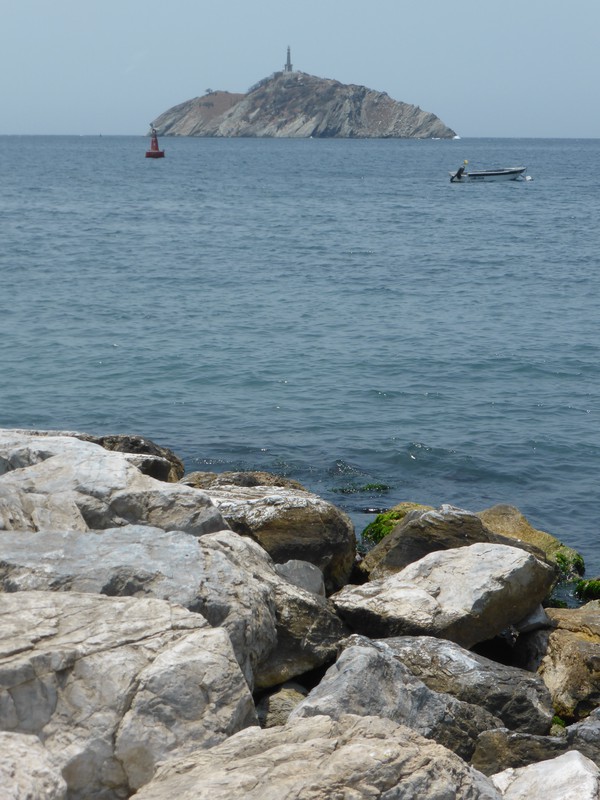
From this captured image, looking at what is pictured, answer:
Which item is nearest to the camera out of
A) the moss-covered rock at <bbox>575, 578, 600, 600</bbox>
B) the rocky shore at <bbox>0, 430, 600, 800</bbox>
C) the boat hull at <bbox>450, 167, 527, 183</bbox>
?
the rocky shore at <bbox>0, 430, 600, 800</bbox>

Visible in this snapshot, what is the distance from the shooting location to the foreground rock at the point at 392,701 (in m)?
6.65

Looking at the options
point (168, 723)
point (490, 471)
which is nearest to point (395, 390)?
point (490, 471)

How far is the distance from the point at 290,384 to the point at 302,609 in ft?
44.1

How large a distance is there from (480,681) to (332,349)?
17.1 metres

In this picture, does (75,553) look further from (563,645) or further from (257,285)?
(257,285)

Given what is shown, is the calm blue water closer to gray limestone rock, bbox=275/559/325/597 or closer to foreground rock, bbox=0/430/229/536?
gray limestone rock, bbox=275/559/325/597

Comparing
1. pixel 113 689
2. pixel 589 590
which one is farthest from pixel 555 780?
pixel 589 590

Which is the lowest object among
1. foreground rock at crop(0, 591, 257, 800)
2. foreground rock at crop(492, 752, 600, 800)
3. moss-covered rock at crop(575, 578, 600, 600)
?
moss-covered rock at crop(575, 578, 600, 600)

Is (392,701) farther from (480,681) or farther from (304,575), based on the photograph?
(304,575)

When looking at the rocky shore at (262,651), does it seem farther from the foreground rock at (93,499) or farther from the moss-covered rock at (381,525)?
the moss-covered rock at (381,525)

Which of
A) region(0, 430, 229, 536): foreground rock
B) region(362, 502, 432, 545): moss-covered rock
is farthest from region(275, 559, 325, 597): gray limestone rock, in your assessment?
region(362, 502, 432, 545): moss-covered rock

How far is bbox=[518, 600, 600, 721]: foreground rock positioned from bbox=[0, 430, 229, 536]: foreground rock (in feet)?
10.3

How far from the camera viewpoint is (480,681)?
27.0 ft

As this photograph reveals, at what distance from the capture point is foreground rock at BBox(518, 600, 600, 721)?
8852 millimetres
